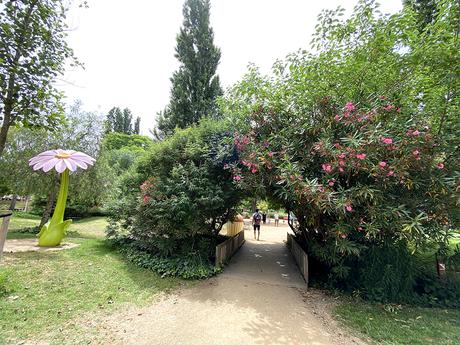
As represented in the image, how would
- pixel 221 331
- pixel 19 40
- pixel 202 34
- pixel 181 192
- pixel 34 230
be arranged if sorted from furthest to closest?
pixel 202 34, pixel 34 230, pixel 181 192, pixel 221 331, pixel 19 40

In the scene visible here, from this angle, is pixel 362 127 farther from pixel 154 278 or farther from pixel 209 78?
pixel 209 78

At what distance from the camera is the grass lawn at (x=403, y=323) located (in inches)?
147

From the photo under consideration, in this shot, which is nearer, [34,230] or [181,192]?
[181,192]

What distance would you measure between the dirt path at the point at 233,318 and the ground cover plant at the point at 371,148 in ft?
4.98

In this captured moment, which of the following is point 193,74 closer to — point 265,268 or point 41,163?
point 41,163

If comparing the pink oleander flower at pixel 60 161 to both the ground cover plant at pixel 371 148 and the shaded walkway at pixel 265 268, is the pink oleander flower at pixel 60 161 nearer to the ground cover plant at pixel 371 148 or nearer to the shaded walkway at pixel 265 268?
the ground cover plant at pixel 371 148

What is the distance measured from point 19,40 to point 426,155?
7.17m

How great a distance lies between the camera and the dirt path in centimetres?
343

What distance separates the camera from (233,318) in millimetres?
4055

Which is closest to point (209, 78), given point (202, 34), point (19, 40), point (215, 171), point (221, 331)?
point (202, 34)

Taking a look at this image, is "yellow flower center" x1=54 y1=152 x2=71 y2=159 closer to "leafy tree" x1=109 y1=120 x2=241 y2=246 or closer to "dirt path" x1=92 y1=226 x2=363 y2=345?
"leafy tree" x1=109 y1=120 x2=241 y2=246

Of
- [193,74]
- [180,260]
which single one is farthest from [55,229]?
[193,74]

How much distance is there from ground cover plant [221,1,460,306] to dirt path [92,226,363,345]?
1.52 meters

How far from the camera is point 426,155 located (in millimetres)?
4406
